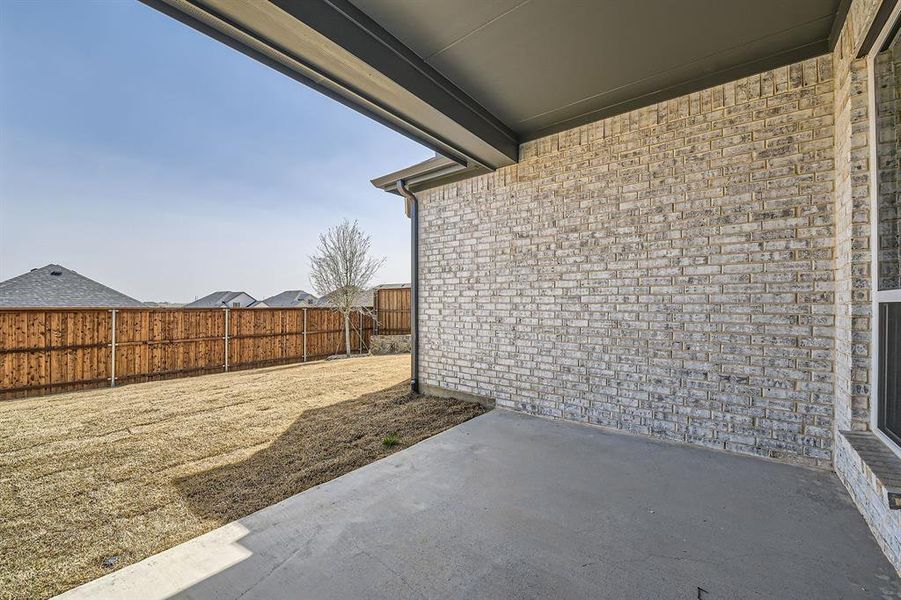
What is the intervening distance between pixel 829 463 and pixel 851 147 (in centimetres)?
228

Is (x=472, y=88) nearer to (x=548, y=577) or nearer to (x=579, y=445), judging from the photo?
(x=579, y=445)

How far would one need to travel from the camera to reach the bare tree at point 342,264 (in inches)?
454

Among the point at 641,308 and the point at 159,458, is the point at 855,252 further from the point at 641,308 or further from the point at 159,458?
the point at 159,458

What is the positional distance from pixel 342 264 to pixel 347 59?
31.8 feet

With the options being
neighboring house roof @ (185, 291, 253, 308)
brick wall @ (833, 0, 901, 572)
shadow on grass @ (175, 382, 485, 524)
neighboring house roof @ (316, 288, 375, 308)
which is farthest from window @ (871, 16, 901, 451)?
neighboring house roof @ (185, 291, 253, 308)

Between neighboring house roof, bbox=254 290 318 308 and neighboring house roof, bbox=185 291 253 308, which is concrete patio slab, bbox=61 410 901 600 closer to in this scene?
neighboring house roof, bbox=254 290 318 308

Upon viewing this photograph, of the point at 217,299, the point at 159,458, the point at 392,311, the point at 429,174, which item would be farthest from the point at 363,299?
the point at 217,299

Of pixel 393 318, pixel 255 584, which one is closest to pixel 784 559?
pixel 255 584

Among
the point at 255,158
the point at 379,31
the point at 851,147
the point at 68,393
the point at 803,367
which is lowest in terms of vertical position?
the point at 68,393

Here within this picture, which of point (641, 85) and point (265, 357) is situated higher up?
point (641, 85)

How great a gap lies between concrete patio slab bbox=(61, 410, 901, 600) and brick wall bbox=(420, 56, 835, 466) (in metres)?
0.61

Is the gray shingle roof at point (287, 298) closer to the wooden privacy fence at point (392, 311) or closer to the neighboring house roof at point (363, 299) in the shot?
the neighboring house roof at point (363, 299)

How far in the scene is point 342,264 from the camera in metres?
11.7

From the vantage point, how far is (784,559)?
5.66ft
